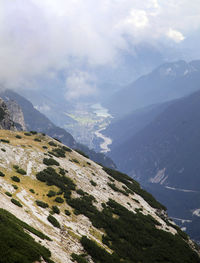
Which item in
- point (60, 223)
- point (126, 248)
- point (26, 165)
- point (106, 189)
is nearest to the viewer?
point (60, 223)

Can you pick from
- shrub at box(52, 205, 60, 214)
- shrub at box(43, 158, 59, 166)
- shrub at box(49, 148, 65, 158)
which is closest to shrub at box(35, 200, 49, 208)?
shrub at box(52, 205, 60, 214)

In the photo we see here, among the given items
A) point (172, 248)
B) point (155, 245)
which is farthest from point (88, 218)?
point (172, 248)

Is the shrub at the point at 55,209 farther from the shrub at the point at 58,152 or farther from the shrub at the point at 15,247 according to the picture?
the shrub at the point at 58,152

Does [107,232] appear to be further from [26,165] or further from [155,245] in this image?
[26,165]

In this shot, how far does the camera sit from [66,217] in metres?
38.4

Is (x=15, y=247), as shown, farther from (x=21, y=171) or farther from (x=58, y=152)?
(x=58, y=152)

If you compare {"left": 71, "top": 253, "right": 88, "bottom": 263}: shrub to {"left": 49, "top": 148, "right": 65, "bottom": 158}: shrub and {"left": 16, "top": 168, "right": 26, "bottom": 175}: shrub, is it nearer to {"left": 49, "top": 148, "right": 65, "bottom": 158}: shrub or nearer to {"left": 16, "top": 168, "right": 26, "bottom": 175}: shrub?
{"left": 16, "top": 168, "right": 26, "bottom": 175}: shrub

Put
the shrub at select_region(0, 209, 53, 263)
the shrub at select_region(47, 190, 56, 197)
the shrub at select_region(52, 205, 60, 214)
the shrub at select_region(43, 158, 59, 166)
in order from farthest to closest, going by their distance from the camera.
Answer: the shrub at select_region(43, 158, 59, 166) < the shrub at select_region(47, 190, 56, 197) < the shrub at select_region(52, 205, 60, 214) < the shrub at select_region(0, 209, 53, 263)

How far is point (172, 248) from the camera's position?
147ft

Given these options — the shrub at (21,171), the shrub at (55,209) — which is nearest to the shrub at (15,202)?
the shrub at (55,209)

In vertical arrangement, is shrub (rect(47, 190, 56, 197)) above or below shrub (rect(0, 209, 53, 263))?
above

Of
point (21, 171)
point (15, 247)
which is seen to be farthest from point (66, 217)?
point (15, 247)

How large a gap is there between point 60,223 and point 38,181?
1301 centimetres

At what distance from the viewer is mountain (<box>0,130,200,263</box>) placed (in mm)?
25906
